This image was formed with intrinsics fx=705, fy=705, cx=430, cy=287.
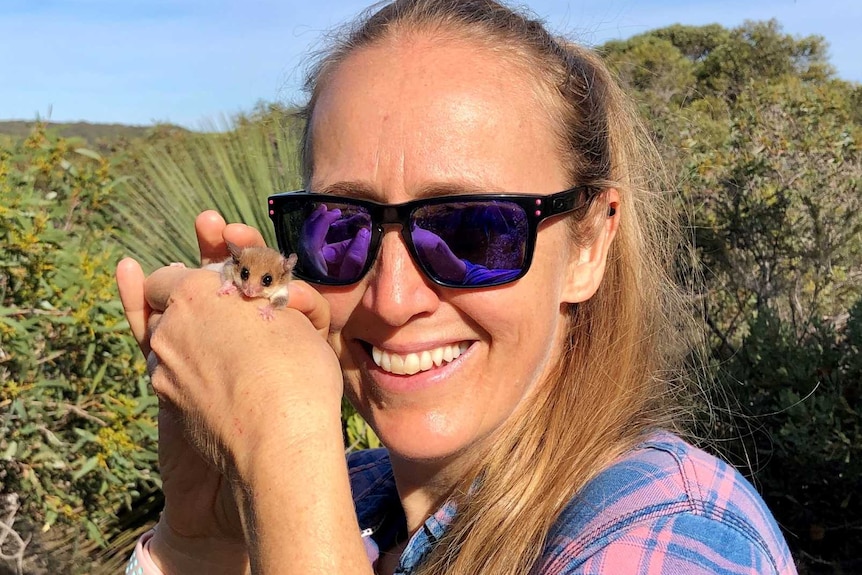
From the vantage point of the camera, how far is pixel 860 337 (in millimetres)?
4715

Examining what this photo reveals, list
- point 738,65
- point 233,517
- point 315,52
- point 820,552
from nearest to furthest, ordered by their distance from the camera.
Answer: point 233,517
point 315,52
point 820,552
point 738,65

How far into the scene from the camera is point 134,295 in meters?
1.82

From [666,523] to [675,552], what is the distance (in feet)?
0.22

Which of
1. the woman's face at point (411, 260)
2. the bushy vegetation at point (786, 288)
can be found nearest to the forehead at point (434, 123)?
the woman's face at point (411, 260)

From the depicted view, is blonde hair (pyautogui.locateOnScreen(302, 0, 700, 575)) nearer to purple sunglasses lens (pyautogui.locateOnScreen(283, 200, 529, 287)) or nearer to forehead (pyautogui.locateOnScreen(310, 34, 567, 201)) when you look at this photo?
forehead (pyautogui.locateOnScreen(310, 34, 567, 201))

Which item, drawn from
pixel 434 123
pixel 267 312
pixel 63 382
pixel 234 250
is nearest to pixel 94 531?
pixel 63 382

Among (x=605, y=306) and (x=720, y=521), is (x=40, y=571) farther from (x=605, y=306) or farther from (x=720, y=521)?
(x=720, y=521)

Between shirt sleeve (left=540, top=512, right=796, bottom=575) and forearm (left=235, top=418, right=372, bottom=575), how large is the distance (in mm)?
433

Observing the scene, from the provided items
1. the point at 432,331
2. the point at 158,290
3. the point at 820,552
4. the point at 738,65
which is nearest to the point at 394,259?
Result: the point at 432,331

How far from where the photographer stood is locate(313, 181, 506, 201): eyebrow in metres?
1.76

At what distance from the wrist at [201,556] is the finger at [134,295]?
1.98 feet

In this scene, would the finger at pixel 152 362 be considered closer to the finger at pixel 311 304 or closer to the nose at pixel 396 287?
the finger at pixel 311 304

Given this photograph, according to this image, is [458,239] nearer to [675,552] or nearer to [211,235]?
[211,235]

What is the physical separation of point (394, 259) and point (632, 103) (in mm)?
1239
